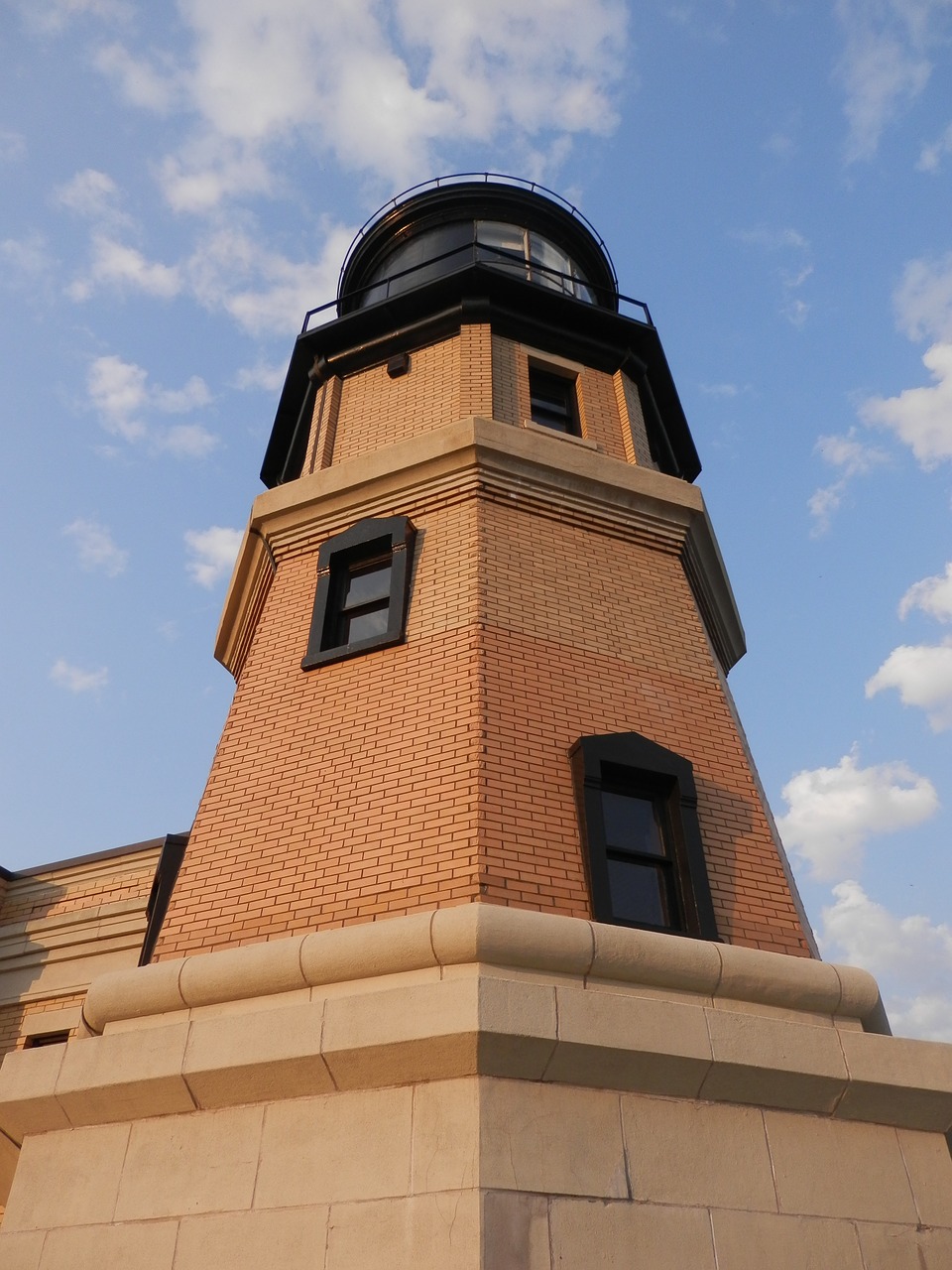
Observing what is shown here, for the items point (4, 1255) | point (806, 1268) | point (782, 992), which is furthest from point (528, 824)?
point (4, 1255)

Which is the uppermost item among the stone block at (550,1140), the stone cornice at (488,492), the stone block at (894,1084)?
the stone cornice at (488,492)

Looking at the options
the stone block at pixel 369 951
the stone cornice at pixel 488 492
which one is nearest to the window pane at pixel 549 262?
the stone cornice at pixel 488 492

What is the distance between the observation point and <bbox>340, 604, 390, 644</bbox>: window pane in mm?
9722

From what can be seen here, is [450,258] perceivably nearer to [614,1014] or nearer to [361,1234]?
[614,1014]

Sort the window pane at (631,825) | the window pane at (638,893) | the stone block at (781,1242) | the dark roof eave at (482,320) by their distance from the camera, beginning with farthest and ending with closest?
the dark roof eave at (482,320) < the window pane at (631,825) < the window pane at (638,893) < the stone block at (781,1242)

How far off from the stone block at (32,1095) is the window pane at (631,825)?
410cm

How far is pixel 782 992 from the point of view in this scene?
6.69m

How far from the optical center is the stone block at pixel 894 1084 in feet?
20.8

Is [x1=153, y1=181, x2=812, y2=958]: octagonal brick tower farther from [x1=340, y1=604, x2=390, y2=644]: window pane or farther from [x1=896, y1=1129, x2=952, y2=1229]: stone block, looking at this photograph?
[x1=896, y1=1129, x2=952, y2=1229]: stone block

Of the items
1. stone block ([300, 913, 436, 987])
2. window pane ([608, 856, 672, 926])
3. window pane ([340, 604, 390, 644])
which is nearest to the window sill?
window pane ([340, 604, 390, 644])

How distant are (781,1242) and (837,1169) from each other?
0.66m

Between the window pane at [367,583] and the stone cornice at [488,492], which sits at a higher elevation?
the stone cornice at [488,492]

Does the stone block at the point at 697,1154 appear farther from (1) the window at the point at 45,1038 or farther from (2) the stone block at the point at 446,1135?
(1) the window at the point at 45,1038

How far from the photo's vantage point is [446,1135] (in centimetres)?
561
